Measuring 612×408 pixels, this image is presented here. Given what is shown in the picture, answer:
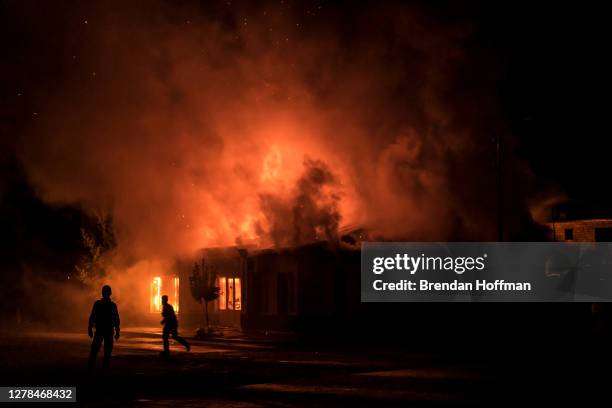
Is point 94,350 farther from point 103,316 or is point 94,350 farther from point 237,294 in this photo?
point 237,294

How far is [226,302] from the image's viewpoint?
36750mm

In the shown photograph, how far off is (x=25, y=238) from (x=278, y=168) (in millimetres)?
18281


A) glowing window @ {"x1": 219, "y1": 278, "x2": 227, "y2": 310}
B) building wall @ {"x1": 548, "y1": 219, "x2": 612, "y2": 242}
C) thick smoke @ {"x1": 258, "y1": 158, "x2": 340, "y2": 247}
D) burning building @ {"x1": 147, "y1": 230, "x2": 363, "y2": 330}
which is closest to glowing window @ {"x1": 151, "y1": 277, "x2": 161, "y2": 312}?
glowing window @ {"x1": 219, "y1": 278, "x2": 227, "y2": 310}

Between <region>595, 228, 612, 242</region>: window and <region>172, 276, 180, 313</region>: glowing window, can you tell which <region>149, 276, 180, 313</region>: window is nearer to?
<region>172, 276, 180, 313</region>: glowing window

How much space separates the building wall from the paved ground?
2529cm

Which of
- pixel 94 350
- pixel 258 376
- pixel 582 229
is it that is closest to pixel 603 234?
pixel 582 229

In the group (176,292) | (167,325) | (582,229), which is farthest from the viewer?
(582,229)

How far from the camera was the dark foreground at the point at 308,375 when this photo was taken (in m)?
12.3

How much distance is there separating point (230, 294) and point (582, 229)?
814 inches

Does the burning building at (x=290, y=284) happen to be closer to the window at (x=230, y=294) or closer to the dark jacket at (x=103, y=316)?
the window at (x=230, y=294)

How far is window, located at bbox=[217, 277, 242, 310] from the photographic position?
118ft

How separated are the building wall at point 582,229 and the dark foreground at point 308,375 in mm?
21734

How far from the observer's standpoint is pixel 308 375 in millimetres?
15609

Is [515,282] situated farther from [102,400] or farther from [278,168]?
[102,400]
